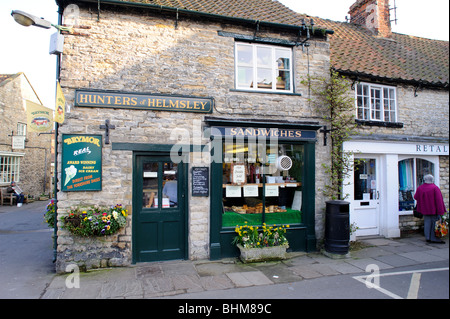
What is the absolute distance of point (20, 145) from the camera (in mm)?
17922

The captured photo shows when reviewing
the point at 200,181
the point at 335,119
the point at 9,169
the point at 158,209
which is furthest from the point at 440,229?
the point at 9,169

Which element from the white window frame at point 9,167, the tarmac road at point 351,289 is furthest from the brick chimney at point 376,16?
the white window frame at point 9,167

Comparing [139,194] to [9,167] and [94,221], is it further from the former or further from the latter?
[9,167]

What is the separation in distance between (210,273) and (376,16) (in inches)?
463

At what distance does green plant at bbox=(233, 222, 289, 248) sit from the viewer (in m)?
6.57

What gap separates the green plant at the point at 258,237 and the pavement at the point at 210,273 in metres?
0.41

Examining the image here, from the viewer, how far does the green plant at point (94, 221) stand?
575cm

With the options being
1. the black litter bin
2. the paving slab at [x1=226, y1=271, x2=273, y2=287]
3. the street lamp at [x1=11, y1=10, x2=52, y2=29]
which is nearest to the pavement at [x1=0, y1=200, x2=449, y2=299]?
the paving slab at [x1=226, y1=271, x2=273, y2=287]

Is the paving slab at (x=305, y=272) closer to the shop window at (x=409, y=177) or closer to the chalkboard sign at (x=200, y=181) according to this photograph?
the chalkboard sign at (x=200, y=181)

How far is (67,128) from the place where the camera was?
5.96 metres

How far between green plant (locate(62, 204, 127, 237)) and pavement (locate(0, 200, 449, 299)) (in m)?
0.82

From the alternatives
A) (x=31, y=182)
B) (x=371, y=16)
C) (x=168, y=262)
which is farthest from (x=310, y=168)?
(x=31, y=182)

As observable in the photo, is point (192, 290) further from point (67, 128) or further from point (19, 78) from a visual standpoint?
point (19, 78)

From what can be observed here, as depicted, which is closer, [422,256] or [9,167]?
[422,256]
